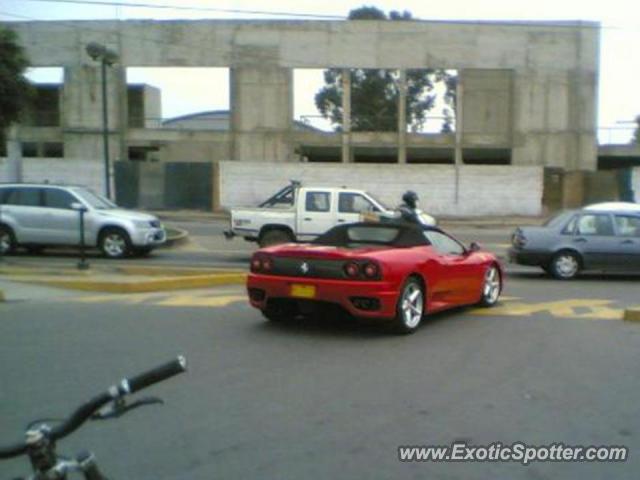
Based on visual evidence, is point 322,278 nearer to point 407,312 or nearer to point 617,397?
point 407,312

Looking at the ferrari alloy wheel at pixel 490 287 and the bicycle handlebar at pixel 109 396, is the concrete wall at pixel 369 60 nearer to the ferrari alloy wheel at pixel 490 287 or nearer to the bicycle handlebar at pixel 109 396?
the ferrari alloy wheel at pixel 490 287

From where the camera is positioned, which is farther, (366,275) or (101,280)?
(101,280)

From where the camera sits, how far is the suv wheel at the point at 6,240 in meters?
16.5

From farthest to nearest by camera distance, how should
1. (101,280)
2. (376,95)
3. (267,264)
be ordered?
(376,95) < (101,280) < (267,264)

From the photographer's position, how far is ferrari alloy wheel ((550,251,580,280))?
14203 millimetres

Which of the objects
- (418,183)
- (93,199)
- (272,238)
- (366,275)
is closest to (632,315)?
(366,275)

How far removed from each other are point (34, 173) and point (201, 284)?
2652 cm

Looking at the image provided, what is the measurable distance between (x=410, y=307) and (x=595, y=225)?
748 cm

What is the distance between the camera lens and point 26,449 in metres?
2.33

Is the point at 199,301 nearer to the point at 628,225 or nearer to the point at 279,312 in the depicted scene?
the point at 279,312

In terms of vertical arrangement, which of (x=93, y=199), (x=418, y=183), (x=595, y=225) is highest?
(x=418, y=183)

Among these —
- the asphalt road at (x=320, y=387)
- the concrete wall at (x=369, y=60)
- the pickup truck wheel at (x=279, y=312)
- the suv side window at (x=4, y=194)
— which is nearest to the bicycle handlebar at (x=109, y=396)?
the asphalt road at (x=320, y=387)

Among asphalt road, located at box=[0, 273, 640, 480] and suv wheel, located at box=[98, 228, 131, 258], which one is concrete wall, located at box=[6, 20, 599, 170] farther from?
asphalt road, located at box=[0, 273, 640, 480]

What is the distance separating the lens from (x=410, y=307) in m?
8.28
